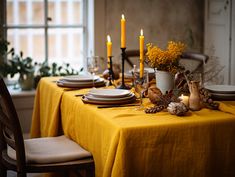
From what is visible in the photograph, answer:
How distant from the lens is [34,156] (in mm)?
2627

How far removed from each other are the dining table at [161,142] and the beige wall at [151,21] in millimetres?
2155

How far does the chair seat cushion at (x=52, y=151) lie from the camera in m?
2.61

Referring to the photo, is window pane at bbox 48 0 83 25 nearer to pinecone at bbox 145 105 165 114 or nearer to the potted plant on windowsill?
the potted plant on windowsill

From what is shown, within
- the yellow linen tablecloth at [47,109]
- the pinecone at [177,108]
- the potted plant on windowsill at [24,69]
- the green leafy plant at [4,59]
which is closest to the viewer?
the pinecone at [177,108]

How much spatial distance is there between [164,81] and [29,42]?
2.27 meters

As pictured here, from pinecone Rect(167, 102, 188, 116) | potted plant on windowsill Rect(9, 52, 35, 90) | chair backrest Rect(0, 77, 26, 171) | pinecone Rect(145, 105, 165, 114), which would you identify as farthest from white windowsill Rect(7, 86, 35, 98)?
pinecone Rect(167, 102, 188, 116)

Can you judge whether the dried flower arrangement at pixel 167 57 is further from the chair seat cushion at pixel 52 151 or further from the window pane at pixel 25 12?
the window pane at pixel 25 12

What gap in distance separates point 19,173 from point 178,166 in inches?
33.0

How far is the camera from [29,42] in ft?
15.4

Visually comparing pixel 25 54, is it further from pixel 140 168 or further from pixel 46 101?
pixel 140 168

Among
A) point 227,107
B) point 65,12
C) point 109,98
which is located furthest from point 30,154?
point 65,12

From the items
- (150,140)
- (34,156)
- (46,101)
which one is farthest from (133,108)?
(46,101)

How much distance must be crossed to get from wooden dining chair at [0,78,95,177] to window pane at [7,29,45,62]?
1946mm

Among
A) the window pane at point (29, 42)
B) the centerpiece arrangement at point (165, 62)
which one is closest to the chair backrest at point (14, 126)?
the centerpiece arrangement at point (165, 62)
